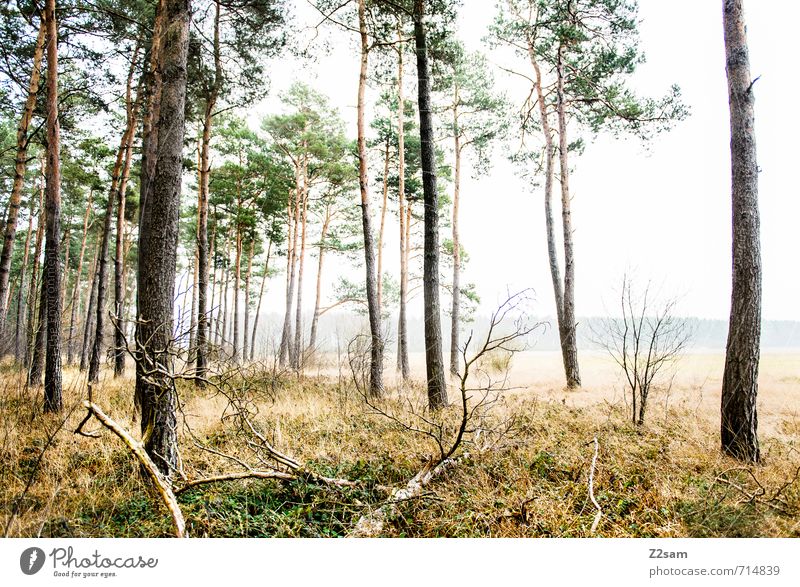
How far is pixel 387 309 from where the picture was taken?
1095 cm

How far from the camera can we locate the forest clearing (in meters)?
2.33

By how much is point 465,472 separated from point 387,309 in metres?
8.32

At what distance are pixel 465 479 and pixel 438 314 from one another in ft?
8.14

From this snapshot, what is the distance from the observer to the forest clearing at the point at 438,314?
2.33 metres

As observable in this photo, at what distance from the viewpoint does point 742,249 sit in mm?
3008

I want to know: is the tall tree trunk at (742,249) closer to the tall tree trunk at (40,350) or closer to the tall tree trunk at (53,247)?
the tall tree trunk at (53,247)

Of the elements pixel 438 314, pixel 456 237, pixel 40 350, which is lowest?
pixel 40 350

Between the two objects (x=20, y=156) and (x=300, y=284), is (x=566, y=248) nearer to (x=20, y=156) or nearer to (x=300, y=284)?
(x=300, y=284)

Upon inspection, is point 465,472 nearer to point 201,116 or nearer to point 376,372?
point 376,372

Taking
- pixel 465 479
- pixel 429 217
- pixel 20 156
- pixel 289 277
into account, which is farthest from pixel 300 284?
pixel 465 479

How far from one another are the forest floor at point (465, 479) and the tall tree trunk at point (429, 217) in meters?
1.34

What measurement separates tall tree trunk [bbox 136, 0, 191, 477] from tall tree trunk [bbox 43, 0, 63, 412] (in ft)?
6.60

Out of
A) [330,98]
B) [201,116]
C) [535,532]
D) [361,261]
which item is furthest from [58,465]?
[361,261]

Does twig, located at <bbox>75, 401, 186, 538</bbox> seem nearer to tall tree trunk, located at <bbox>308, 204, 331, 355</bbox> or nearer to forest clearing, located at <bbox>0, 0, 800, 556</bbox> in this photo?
forest clearing, located at <bbox>0, 0, 800, 556</bbox>
